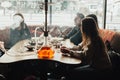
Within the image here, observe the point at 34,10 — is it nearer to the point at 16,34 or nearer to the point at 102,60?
the point at 16,34

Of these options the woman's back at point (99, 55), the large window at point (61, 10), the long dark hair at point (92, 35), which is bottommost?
the woman's back at point (99, 55)

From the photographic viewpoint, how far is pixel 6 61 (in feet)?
7.86

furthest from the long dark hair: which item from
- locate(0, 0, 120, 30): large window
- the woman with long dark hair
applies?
locate(0, 0, 120, 30): large window

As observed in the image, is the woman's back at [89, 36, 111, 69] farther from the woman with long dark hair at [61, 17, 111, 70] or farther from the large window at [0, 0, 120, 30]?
the large window at [0, 0, 120, 30]

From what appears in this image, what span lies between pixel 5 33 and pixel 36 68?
7.59 ft

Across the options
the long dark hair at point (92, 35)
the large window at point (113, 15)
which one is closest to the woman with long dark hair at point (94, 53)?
the long dark hair at point (92, 35)

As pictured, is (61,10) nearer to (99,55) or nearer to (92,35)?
(92,35)

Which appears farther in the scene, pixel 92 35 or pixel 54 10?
pixel 54 10

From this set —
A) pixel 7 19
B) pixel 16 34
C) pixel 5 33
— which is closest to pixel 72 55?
pixel 16 34

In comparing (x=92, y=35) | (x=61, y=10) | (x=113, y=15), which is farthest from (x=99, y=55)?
(x=61, y=10)

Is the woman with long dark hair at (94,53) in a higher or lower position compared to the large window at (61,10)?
lower

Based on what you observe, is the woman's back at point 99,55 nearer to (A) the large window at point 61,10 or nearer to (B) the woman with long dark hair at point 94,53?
(B) the woman with long dark hair at point 94,53

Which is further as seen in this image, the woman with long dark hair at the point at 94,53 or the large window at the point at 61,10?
the large window at the point at 61,10

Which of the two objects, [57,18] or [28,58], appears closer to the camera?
[28,58]
